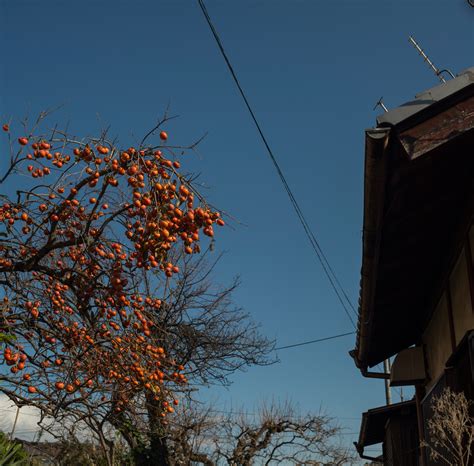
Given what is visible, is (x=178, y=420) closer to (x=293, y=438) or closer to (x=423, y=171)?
(x=293, y=438)

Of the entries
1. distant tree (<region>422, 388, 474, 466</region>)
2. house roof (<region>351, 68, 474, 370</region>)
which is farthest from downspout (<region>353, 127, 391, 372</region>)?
distant tree (<region>422, 388, 474, 466</region>)

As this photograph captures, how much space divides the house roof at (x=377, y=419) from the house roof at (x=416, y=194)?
3.48 m

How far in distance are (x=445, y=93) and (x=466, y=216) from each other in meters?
1.44

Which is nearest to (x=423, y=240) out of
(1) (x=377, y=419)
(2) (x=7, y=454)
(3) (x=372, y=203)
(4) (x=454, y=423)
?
(3) (x=372, y=203)

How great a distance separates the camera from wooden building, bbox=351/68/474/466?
373cm

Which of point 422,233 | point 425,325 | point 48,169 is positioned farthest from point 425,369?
point 48,169

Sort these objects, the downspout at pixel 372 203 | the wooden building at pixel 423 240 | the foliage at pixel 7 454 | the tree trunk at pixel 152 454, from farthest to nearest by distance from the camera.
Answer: the tree trunk at pixel 152 454, the foliage at pixel 7 454, the wooden building at pixel 423 240, the downspout at pixel 372 203

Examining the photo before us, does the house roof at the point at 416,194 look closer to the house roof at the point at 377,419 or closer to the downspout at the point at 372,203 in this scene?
the downspout at the point at 372,203

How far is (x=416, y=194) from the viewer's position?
14.7ft

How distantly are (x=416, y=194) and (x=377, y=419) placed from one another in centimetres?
845

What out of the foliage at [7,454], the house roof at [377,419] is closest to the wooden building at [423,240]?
the house roof at [377,419]

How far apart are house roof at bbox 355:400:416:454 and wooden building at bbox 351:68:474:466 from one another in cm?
170

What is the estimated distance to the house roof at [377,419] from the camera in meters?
9.84

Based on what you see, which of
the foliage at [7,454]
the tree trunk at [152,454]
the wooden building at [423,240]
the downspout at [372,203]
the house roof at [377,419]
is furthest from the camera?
the tree trunk at [152,454]
